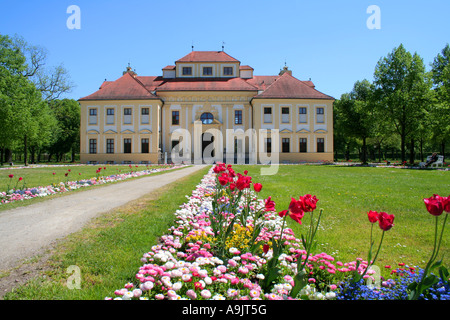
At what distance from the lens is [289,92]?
40531 mm

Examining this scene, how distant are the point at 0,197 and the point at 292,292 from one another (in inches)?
339

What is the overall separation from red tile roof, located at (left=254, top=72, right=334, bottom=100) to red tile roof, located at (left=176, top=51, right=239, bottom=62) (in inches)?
316

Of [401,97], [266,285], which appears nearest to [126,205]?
[266,285]

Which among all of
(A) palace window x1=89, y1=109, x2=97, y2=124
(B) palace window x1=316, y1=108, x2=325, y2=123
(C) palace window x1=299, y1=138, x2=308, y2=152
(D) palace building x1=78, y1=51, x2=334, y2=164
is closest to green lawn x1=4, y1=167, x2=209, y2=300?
(D) palace building x1=78, y1=51, x2=334, y2=164

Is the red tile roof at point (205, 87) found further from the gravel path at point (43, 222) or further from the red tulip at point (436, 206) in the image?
the red tulip at point (436, 206)

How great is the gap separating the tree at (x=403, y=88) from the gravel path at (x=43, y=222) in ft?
101

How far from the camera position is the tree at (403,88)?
30.0 m

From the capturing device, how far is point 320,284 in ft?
9.57

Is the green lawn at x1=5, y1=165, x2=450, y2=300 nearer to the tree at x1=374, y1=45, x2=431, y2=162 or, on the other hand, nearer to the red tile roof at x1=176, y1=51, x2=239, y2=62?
the tree at x1=374, y1=45, x2=431, y2=162

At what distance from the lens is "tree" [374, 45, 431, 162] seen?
30.0 metres

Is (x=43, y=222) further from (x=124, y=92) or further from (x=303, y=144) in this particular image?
(x=303, y=144)

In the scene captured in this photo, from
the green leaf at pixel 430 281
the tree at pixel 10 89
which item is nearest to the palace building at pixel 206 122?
the tree at pixel 10 89

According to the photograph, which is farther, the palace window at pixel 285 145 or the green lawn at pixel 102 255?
the palace window at pixel 285 145

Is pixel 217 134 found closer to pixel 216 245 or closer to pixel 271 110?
pixel 271 110
